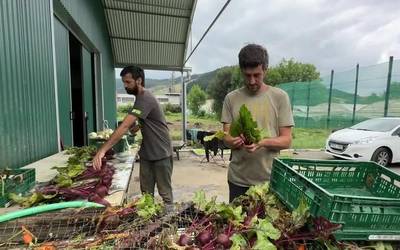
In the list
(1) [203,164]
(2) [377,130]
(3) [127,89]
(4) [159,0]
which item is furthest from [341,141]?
(3) [127,89]

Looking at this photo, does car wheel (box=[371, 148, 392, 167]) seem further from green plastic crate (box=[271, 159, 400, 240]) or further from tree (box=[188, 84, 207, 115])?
tree (box=[188, 84, 207, 115])

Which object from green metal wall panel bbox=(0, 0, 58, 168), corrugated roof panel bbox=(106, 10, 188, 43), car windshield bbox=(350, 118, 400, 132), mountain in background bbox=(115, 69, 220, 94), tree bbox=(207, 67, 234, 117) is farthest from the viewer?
tree bbox=(207, 67, 234, 117)

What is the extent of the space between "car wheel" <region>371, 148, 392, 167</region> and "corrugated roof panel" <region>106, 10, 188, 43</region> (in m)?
7.84

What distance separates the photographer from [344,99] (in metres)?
15.7

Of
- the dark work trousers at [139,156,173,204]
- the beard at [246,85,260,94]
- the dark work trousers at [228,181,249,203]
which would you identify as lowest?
the dark work trousers at [139,156,173,204]

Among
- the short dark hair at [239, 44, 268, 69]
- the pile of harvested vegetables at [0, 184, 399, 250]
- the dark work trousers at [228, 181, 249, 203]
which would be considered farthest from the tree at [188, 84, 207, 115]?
the pile of harvested vegetables at [0, 184, 399, 250]

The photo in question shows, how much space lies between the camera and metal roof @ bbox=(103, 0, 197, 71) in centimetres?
1066

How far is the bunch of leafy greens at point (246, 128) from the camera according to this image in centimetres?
196

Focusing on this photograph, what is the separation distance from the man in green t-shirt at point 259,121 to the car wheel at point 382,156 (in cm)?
860

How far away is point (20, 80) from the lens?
344 centimetres

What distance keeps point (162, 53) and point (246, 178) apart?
12.5m

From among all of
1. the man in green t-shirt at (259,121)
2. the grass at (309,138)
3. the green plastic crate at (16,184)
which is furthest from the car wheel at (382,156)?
the green plastic crate at (16,184)

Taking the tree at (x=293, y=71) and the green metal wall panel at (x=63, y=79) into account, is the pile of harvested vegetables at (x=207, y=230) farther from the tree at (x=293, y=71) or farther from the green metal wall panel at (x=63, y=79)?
the tree at (x=293, y=71)

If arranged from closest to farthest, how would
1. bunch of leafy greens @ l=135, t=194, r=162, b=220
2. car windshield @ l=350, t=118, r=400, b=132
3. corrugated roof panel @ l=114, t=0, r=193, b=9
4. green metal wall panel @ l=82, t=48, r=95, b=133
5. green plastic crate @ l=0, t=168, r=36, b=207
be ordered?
bunch of leafy greens @ l=135, t=194, r=162, b=220
green plastic crate @ l=0, t=168, r=36, b=207
green metal wall panel @ l=82, t=48, r=95, b=133
car windshield @ l=350, t=118, r=400, b=132
corrugated roof panel @ l=114, t=0, r=193, b=9
